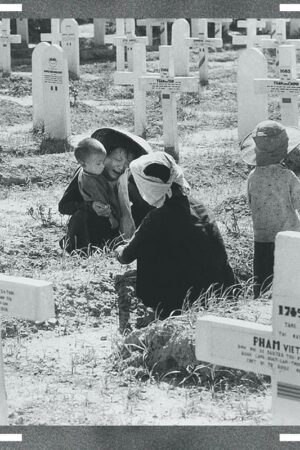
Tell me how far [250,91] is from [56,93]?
1977 millimetres

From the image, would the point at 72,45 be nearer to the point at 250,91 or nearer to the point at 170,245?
the point at 250,91

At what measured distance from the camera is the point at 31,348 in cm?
677

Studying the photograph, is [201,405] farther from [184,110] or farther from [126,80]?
[184,110]

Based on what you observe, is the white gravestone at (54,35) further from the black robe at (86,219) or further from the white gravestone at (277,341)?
the white gravestone at (277,341)

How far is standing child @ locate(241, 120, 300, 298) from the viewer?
7332mm

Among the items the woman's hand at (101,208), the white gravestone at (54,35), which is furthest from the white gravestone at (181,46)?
the woman's hand at (101,208)

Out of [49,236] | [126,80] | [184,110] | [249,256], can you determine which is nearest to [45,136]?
[126,80]

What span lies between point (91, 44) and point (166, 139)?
13544 millimetres

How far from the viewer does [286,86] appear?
12.4 meters

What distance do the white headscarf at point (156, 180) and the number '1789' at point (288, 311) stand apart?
170cm

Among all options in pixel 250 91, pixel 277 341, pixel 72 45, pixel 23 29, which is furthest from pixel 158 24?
pixel 277 341

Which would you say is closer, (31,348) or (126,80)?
(31,348)

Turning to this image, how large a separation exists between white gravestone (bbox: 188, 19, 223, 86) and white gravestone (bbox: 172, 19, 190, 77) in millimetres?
114

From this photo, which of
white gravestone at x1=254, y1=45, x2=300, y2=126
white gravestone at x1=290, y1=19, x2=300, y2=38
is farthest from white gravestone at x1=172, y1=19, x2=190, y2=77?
white gravestone at x1=290, y1=19, x2=300, y2=38
